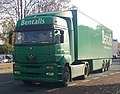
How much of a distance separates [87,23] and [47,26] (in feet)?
18.9

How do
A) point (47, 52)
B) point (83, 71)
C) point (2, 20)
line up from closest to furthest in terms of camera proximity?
point (47, 52) → point (83, 71) → point (2, 20)

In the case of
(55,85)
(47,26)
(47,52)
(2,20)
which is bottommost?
(55,85)

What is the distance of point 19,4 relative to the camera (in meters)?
50.6

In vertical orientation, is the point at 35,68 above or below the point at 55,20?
below

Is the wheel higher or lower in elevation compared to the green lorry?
lower

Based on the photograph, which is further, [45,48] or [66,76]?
[66,76]

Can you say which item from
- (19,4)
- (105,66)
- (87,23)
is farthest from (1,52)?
(87,23)

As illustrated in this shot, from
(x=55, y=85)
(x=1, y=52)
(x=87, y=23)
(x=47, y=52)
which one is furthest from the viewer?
(x=1, y=52)

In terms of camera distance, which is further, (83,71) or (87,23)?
(87,23)

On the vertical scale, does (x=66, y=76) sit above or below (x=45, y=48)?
below

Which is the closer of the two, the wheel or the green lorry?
the green lorry

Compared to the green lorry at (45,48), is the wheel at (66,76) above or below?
below

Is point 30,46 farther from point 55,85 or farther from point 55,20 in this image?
point 55,85

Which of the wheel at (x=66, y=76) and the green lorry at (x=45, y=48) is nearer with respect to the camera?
the green lorry at (x=45, y=48)
